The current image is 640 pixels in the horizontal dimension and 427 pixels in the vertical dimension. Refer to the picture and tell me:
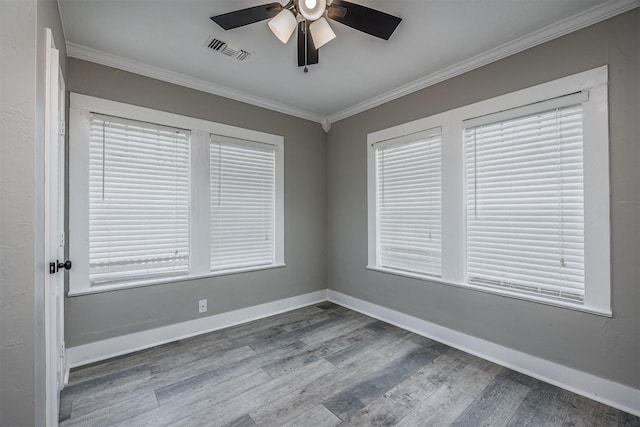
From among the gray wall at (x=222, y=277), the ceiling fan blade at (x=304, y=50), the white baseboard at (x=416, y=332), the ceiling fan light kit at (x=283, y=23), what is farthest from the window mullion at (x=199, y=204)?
the ceiling fan light kit at (x=283, y=23)

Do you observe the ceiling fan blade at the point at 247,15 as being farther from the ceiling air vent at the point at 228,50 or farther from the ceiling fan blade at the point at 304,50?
the ceiling air vent at the point at 228,50

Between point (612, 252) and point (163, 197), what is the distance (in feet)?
12.1

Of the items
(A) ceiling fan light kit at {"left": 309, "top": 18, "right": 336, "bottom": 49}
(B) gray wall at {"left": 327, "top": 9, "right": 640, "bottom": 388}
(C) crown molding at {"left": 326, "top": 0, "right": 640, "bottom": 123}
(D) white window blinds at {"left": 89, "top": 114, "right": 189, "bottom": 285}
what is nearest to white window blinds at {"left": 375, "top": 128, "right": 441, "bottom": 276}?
(B) gray wall at {"left": 327, "top": 9, "right": 640, "bottom": 388}

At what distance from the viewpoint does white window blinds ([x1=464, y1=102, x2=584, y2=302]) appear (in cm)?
210

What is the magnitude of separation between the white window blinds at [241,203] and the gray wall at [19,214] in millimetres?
1958

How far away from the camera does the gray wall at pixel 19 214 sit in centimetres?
108

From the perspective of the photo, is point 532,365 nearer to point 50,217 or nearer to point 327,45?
A: point 327,45

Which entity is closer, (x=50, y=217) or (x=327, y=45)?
(x=50, y=217)

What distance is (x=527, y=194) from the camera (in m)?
→ 2.30

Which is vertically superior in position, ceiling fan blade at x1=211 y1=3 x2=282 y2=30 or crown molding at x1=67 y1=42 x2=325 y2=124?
crown molding at x1=67 y1=42 x2=325 y2=124

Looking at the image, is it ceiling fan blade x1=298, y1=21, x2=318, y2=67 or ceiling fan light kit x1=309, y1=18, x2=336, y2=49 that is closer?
ceiling fan light kit x1=309, y1=18, x2=336, y2=49

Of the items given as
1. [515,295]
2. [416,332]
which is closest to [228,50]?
A: [515,295]

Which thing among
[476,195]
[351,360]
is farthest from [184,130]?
[476,195]

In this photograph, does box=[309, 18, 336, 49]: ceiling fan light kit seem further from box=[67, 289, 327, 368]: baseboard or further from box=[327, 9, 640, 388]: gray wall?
box=[67, 289, 327, 368]: baseboard
